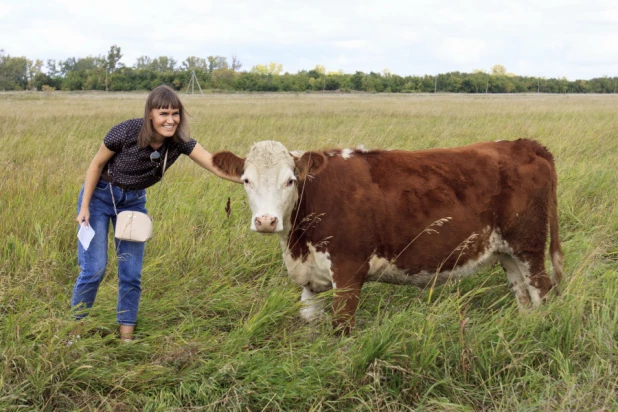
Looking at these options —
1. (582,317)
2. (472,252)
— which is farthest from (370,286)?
(582,317)

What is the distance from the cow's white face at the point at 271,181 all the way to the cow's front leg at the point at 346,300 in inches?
24.0

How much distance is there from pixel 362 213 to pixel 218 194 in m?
2.91

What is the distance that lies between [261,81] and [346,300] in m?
68.2

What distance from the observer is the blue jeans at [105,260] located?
3713 mm

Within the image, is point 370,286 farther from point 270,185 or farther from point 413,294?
point 270,185

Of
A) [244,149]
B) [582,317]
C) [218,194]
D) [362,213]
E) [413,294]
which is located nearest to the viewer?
[582,317]

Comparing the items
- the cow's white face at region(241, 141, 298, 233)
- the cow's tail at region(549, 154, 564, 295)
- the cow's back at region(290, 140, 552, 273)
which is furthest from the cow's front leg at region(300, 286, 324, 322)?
the cow's tail at region(549, 154, 564, 295)

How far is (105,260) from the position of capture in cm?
381

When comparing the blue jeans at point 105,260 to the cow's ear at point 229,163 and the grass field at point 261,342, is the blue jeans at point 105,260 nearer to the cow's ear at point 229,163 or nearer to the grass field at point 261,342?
the grass field at point 261,342

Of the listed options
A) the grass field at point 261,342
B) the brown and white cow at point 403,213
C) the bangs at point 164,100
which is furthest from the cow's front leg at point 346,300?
the bangs at point 164,100

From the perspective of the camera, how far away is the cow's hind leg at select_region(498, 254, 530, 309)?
4.59 meters

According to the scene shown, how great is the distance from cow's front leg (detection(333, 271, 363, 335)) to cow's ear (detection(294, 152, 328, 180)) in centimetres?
75

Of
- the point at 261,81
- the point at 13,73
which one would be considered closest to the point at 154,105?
the point at 261,81

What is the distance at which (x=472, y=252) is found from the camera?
439 centimetres
